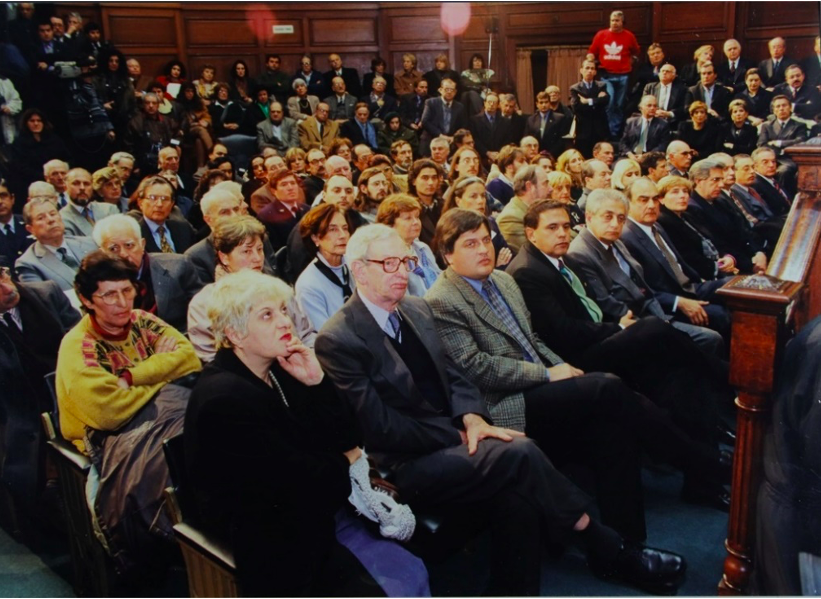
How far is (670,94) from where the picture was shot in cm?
622

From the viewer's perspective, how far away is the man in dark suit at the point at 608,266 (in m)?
2.90

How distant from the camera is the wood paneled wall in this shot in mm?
6848

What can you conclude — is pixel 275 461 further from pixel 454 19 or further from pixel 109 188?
pixel 454 19

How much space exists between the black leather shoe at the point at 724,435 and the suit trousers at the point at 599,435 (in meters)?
0.72

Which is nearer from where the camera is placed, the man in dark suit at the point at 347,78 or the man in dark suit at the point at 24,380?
the man in dark suit at the point at 24,380

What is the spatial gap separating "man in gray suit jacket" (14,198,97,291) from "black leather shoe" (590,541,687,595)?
7.08 ft

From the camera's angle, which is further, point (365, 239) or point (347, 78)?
point (347, 78)

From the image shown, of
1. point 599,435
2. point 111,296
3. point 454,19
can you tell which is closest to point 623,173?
point 599,435

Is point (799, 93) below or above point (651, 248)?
above

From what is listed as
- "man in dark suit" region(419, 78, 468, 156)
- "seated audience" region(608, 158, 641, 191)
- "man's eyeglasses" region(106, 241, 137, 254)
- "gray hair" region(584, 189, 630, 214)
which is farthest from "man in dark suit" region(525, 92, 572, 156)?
"man's eyeglasses" region(106, 241, 137, 254)

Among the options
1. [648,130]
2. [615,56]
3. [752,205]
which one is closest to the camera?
[752,205]

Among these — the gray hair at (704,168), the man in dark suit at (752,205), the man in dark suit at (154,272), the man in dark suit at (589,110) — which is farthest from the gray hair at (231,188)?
the man in dark suit at (589,110)

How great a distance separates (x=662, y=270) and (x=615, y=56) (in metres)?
3.97

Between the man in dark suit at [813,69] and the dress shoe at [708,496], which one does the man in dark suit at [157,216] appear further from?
the man in dark suit at [813,69]
